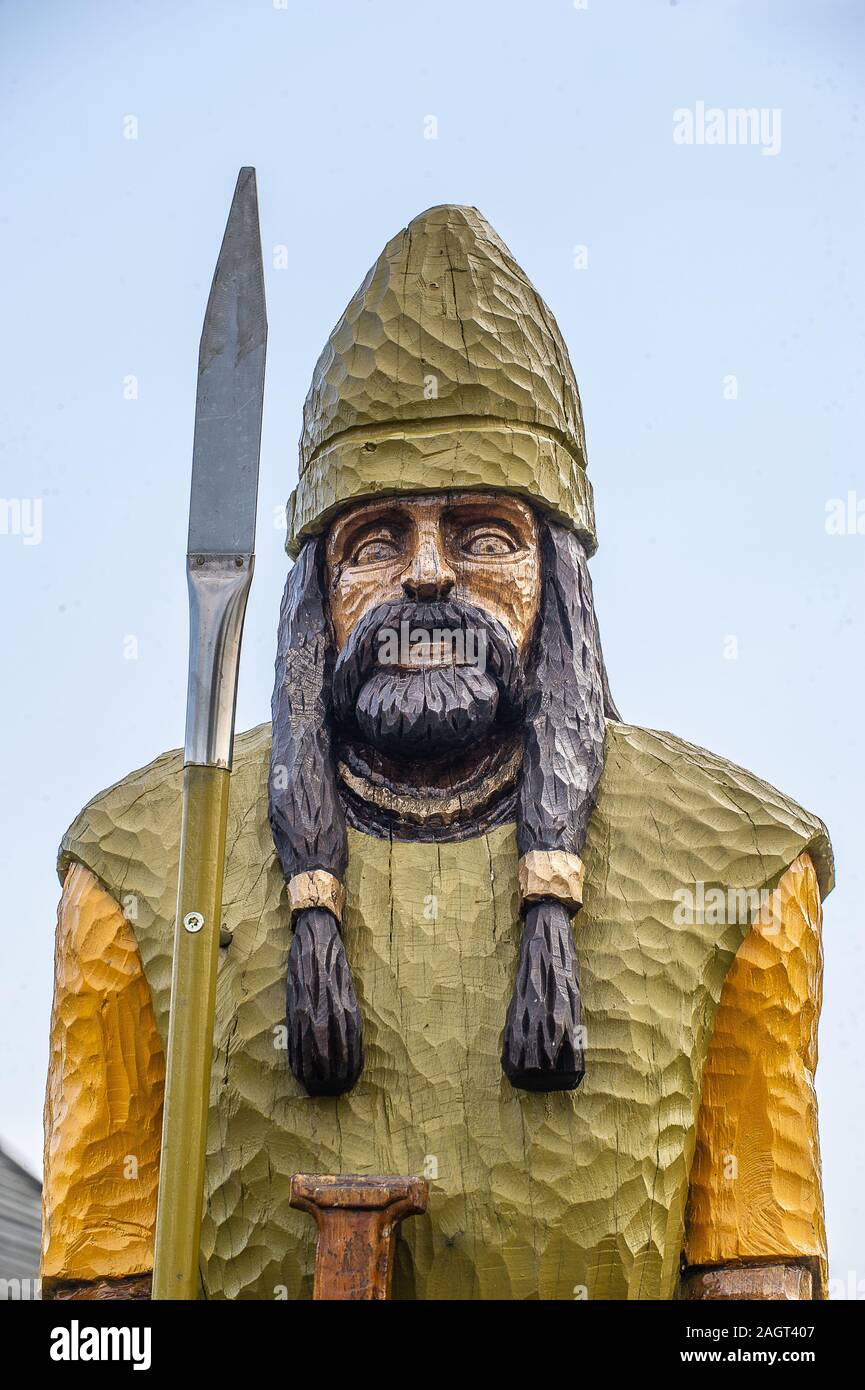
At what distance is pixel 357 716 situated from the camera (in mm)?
5090

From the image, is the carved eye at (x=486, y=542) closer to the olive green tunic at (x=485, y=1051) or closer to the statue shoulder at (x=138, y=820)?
the olive green tunic at (x=485, y=1051)

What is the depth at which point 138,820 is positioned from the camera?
5.36 meters

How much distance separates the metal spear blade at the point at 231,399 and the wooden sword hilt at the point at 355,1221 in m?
1.42

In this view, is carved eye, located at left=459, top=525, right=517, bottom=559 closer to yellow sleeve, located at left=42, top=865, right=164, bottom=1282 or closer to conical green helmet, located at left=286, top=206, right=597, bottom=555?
conical green helmet, located at left=286, top=206, right=597, bottom=555

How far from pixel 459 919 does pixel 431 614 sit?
0.80 meters

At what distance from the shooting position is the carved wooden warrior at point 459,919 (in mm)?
4602

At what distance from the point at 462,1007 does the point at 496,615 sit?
1061 millimetres

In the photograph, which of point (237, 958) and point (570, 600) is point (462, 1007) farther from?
point (570, 600)

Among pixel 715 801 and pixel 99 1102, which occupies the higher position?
pixel 715 801

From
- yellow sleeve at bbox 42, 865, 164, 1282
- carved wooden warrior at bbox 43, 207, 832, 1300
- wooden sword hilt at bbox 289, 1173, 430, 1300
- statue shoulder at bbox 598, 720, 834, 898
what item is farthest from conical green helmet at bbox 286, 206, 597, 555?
wooden sword hilt at bbox 289, 1173, 430, 1300

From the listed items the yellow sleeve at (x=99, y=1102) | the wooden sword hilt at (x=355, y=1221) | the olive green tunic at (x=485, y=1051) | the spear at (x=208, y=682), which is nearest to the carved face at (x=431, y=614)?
the olive green tunic at (x=485, y=1051)

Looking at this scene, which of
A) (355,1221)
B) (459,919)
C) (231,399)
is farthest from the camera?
(459,919)

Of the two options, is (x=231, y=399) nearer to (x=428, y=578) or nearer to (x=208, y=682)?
(x=208, y=682)

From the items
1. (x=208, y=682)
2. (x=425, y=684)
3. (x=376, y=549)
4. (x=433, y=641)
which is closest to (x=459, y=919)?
(x=425, y=684)
